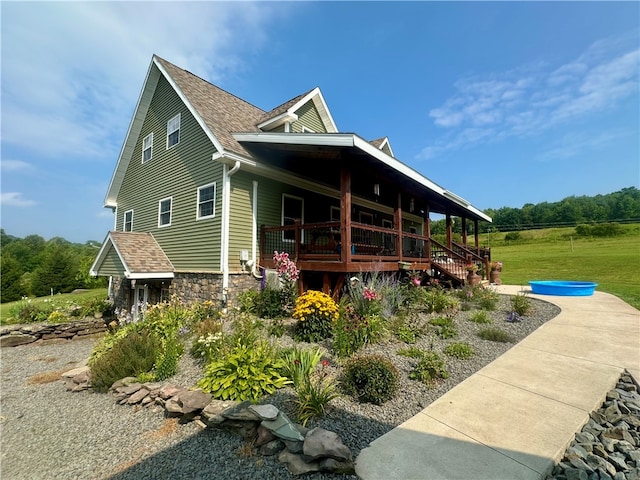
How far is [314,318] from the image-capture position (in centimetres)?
575

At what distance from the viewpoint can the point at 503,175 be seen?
81.7 feet

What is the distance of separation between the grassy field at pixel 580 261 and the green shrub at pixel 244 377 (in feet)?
40.7

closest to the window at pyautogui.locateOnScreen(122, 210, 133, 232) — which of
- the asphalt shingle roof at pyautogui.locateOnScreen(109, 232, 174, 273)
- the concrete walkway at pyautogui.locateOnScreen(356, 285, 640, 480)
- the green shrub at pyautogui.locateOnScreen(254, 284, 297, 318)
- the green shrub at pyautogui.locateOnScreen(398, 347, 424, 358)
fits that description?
the asphalt shingle roof at pyautogui.locateOnScreen(109, 232, 174, 273)

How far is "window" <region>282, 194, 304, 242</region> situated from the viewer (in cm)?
1040

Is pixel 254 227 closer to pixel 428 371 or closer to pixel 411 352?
pixel 411 352

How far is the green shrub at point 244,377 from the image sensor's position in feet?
12.5

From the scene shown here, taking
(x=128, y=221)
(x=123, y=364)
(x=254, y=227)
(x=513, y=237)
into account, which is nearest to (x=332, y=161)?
(x=254, y=227)

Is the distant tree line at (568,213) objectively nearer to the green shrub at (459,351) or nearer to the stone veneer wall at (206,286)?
the stone veneer wall at (206,286)

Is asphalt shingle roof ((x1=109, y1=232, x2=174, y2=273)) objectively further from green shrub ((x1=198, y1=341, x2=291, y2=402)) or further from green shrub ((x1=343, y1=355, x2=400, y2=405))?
green shrub ((x1=343, y1=355, x2=400, y2=405))

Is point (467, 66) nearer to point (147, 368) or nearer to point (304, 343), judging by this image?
point (304, 343)

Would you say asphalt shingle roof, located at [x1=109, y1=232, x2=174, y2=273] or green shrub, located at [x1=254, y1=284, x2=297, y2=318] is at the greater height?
asphalt shingle roof, located at [x1=109, y1=232, x2=174, y2=273]

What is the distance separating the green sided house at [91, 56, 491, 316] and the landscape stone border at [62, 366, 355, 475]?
167 inches

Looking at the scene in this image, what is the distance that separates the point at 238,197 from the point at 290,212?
87.6 inches

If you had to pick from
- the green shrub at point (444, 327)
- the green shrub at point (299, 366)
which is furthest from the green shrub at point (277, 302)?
the green shrub at point (444, 327)
